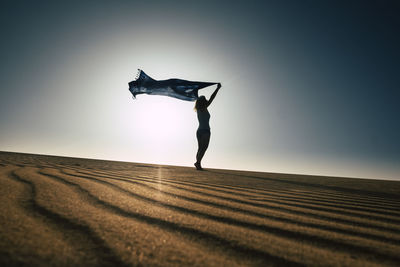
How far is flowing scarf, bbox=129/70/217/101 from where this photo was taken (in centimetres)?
625

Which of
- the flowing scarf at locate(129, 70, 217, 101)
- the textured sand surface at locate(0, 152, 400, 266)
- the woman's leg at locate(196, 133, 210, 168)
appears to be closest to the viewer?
the textured sand surface at locate(0, 152, 400, 266)

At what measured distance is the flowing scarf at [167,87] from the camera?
625 cm

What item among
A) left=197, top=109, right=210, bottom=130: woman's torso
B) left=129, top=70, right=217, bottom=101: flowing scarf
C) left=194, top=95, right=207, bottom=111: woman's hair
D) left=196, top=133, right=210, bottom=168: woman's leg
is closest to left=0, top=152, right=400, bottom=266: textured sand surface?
left=196, top=133, right=210, bottom=168: woman's leg

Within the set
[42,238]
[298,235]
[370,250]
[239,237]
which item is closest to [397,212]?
[370,250]

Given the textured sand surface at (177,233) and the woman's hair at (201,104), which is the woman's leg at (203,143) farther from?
the textured sand surface at (177,233)

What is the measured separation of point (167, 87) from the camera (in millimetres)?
6363

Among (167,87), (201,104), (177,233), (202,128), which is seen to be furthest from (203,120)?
(177,233)

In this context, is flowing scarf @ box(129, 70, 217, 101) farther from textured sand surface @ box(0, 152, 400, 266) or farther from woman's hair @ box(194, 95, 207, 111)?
textured sand surface @ box(0, 152, 400, 266)

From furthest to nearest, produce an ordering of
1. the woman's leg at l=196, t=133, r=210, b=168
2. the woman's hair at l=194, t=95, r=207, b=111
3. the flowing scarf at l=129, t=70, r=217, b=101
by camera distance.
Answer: the flowing scarf at l=129, t=70, r=217, b=101, the woman's hair at l=194, t=95, r=207, b=111, the woman's leg at l=196, t=133, r=210, b=168

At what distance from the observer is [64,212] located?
32.3 inches

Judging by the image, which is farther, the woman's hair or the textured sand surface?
the woman's hair

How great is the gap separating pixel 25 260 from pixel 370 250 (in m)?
0.97

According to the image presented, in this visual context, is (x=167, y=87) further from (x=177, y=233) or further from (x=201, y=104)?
(x=177, y=233)

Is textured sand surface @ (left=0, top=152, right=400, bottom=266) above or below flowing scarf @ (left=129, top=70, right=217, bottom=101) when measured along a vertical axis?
below
